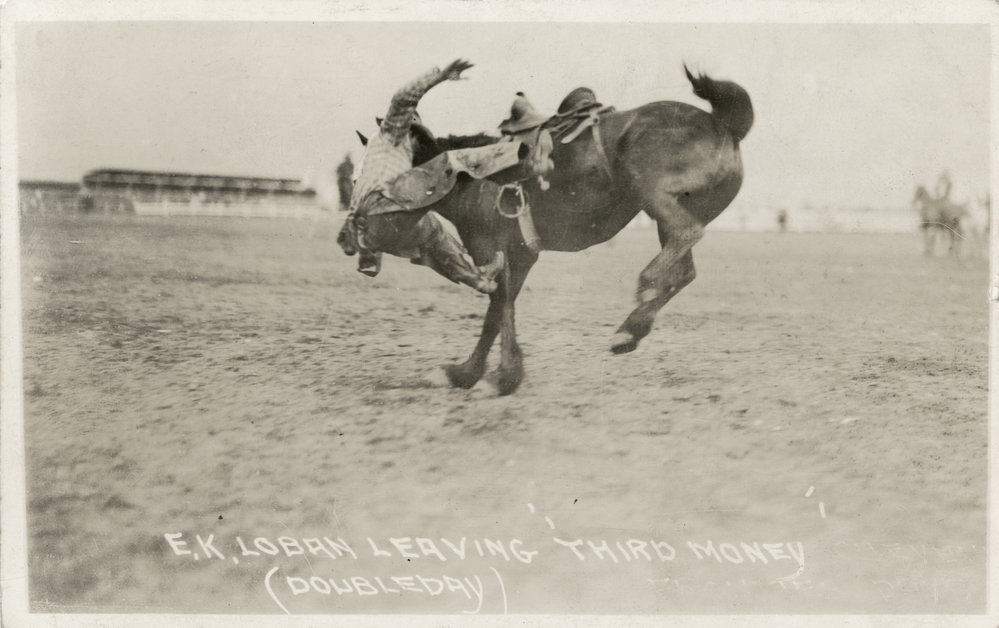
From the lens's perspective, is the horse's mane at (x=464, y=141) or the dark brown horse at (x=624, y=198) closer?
the dark brown horse at (x=624, y=198)

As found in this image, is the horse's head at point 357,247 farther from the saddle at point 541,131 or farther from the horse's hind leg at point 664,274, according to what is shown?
the horse's hind leg at point 664,274

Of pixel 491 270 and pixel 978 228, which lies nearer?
pixel 491 270

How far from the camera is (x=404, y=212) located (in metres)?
2.89

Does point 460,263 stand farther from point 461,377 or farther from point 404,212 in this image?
point 461,377

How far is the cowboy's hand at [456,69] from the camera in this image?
2961 mm

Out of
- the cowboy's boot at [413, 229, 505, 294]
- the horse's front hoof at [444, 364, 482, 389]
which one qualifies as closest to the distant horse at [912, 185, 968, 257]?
the cowboy's boot at [413, 229, 505, 294]

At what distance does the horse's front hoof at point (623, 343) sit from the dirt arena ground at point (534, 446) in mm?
33

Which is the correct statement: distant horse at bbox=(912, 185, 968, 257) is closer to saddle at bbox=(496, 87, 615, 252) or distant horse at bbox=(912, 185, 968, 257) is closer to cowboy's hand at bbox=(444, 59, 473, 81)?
saddle at bbox=(496, 87, 615, 252)

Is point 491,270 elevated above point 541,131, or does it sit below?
below

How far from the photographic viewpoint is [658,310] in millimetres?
2953

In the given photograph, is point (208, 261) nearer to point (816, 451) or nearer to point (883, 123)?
point (816, 451)

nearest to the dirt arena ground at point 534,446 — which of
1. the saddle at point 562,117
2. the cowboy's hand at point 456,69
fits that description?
the saddle at point 562,117

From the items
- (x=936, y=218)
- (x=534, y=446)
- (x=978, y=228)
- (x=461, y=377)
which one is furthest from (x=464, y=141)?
(x=978, y=228)

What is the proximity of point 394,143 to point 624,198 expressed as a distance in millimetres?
888
